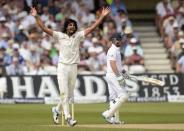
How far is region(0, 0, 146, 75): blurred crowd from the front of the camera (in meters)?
28.1

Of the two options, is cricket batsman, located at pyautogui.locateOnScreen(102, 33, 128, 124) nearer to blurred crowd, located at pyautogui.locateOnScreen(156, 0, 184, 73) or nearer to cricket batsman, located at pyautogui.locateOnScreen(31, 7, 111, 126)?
cricket batsman, located at pyautogui.locateOnScreen(31, 7, 111, 126)

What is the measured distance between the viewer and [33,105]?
86.0 ft

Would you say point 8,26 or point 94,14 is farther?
point 94,14

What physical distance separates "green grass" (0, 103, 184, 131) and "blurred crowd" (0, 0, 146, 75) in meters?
Result: 2.31

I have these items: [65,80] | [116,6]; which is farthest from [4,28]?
[65,80]

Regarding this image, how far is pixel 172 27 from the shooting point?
1241 inches

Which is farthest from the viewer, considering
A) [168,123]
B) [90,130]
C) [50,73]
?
[50,73]

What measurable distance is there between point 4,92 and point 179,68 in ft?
21.4

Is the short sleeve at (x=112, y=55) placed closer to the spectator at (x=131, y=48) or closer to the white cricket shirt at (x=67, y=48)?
the white cricket shirt at (x=67, y=48)

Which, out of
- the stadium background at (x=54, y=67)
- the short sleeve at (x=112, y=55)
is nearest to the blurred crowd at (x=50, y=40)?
the stadium background at (x=54, y=67)

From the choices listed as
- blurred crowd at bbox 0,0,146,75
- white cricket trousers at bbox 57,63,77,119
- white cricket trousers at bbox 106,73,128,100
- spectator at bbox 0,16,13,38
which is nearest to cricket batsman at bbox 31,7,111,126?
white cricket trousers at bbox 57,63,77,119

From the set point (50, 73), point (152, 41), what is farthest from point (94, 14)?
point (50, 73)

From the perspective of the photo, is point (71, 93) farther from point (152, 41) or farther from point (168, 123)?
point (152, 41)

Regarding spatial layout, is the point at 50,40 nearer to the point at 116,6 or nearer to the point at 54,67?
the point at 54,67
